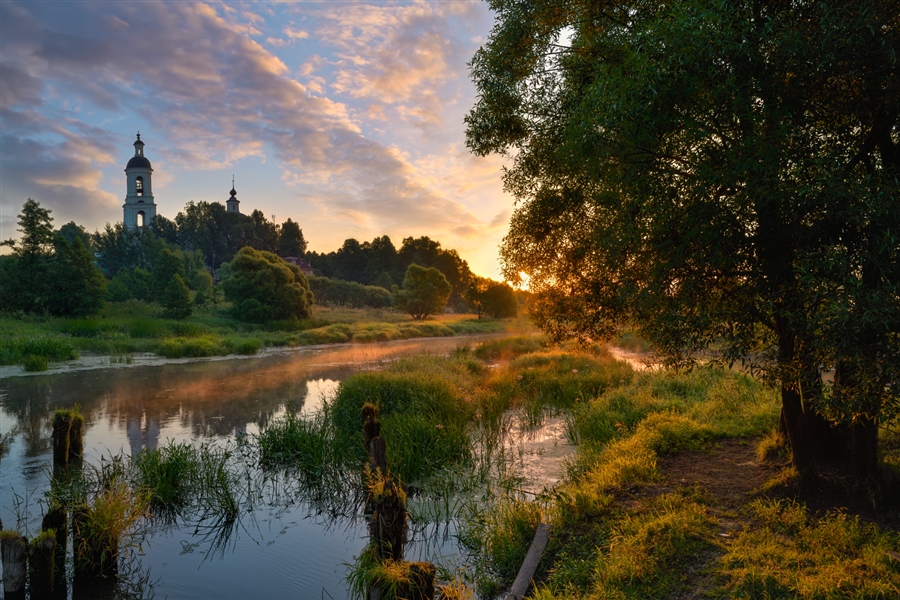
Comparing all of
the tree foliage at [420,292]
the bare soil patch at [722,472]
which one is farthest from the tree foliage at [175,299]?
the bare soil patch at [722,472]

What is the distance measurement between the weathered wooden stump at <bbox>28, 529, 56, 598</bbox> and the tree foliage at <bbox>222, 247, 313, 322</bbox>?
36541 mm

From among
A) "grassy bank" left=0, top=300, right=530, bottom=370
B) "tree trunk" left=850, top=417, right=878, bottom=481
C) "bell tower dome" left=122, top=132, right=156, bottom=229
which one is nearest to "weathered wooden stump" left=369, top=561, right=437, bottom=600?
"tree trunk" left=850, top=417, right=878, bottom=481

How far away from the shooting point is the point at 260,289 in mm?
41281

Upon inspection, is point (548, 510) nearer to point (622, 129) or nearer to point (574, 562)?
point (574, 562)

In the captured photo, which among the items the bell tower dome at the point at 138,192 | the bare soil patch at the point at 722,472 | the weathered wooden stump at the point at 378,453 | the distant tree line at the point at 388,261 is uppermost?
the bell tower dome at the point at 138,192

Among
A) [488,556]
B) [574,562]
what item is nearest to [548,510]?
[488,556]

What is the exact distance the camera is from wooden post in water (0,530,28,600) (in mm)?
5703

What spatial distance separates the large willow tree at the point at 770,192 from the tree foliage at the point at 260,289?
37.5 metres

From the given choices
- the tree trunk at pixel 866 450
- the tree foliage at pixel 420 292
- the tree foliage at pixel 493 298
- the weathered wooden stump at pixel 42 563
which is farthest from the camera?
the tree foliage at pixel 493 298

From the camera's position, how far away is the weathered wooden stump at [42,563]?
586 centimetres

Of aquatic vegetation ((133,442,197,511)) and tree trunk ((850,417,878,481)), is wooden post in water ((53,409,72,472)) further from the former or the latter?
tree trunk ((850,417,878,481))

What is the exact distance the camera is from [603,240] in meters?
6.79

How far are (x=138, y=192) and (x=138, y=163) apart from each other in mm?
4254

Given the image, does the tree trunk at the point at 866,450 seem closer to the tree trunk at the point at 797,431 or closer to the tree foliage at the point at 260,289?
the tree trunk at the point at 797,431
